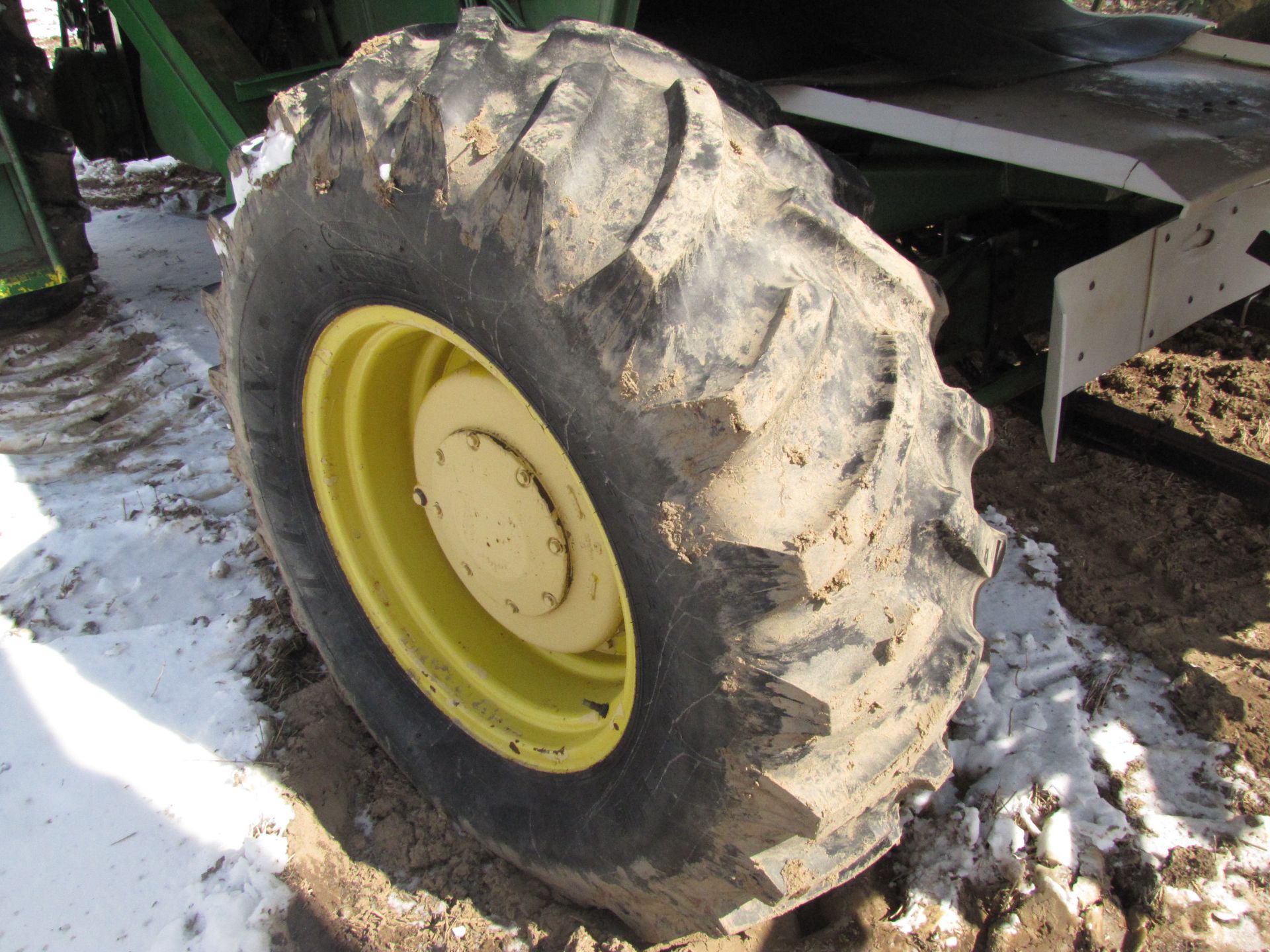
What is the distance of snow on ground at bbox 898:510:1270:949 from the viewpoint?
5.56 feet

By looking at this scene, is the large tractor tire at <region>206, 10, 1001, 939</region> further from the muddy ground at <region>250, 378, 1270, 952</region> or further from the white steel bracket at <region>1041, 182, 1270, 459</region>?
the white steel bracket at <region>1041, 182, 1270, 459</region>

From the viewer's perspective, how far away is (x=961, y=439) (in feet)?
4.11

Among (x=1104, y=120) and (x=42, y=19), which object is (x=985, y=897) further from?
(x=42, y=19)

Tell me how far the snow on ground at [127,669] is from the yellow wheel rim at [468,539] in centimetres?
47

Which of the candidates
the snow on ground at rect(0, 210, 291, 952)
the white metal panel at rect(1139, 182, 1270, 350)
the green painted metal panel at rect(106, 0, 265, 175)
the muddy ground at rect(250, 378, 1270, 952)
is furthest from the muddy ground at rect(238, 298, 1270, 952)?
the green painted metal panel at rect(106, 0, 265, 175)

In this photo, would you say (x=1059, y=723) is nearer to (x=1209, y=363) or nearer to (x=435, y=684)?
Result: (x=435, y=684)

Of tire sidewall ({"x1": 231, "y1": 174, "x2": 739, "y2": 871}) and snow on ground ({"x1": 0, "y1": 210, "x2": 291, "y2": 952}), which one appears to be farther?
snow on ground ({"x1": 0, "y1": 210, "x2": 291, "y2": 952})

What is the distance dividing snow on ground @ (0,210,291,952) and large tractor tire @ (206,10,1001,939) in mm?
695

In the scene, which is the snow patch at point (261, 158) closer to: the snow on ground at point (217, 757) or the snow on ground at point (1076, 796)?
the snow on ground at point (217, 757)

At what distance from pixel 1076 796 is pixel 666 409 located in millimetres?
1373

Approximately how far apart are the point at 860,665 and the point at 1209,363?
106 inches

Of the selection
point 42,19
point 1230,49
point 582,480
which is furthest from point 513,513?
point 42,19

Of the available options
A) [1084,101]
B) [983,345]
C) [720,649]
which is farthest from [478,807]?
[1084,101]

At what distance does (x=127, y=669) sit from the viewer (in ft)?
7.03
